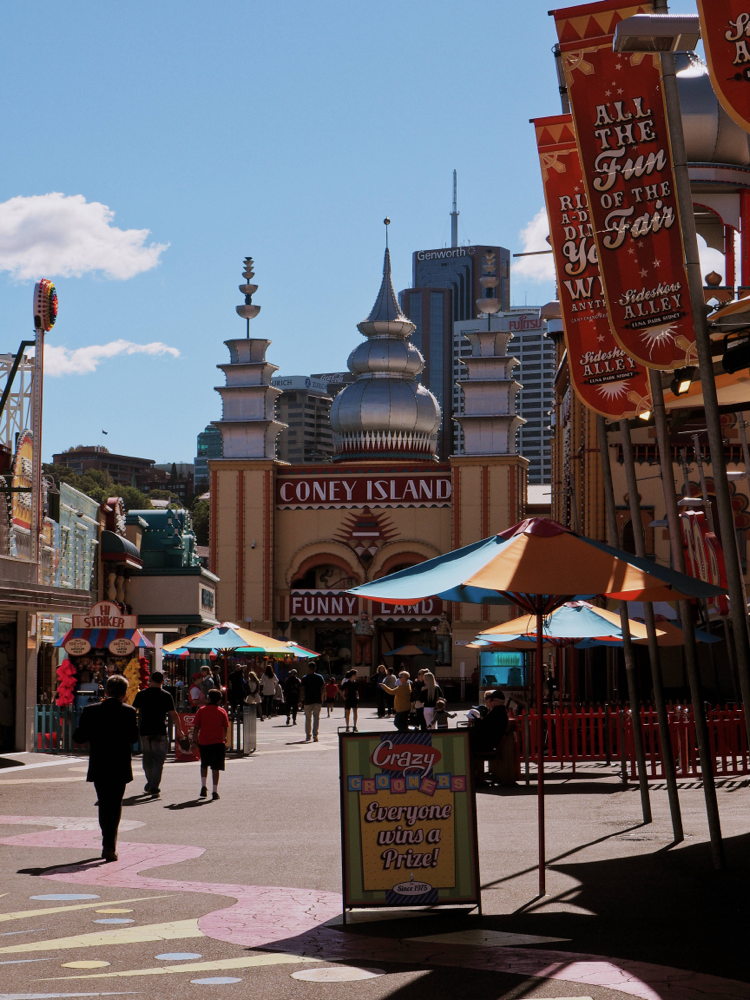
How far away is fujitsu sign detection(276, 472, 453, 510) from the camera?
55.0 m

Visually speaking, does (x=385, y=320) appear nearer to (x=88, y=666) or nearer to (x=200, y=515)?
(x=88, y=666)

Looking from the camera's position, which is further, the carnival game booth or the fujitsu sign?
the fujitsu sign

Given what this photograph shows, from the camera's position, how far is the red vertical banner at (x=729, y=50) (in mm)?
9219

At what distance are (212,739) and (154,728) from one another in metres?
0.82

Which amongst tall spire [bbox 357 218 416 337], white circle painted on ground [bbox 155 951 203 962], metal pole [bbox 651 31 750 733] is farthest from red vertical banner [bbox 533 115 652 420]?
tall spire [bbox 357 218 416 337]

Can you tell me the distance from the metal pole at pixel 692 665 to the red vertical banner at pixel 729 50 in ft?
10.7

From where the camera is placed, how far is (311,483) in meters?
56.0

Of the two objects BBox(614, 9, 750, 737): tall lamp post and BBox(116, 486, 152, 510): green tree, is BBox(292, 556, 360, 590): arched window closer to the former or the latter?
BBox(614, 9, 750, 737): tall lamp post

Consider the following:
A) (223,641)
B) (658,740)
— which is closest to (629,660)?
(658,740)

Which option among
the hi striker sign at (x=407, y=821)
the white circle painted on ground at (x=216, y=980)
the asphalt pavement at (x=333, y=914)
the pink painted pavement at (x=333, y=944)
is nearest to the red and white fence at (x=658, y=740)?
the asphalt pavement at (x=333, y=914)

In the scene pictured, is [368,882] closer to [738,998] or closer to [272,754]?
[738,998]

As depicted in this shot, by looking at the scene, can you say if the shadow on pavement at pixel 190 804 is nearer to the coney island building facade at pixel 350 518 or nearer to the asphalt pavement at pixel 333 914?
the asphalt pavement at pixel 333 914

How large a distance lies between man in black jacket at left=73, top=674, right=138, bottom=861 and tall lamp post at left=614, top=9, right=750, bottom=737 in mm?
5370

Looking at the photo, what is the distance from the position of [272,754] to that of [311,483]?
3207cm
